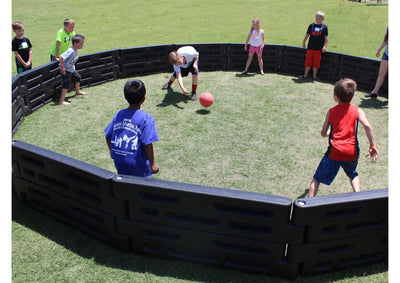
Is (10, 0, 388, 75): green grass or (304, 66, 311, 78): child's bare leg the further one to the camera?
(10, 0, 388, 75): green grass

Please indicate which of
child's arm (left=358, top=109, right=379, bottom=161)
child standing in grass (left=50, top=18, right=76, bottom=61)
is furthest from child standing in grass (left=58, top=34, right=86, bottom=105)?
child's arm (left=358, top=109, right=379, bottom=161)

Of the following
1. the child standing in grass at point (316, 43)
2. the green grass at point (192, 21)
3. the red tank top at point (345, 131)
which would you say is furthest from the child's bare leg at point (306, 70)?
the red tank top at point (345, 131)

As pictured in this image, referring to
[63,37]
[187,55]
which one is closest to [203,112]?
[187,55]

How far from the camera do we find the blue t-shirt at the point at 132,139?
13.8 ft

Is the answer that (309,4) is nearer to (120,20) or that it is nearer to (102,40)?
(120,20)

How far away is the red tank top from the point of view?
4.68 m

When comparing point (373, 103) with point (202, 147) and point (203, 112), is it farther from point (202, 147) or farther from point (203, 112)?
point (202, 147)

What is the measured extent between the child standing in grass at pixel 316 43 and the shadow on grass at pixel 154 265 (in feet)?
26.8

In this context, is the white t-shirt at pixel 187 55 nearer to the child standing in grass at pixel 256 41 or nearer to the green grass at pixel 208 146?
the green grass at pixel 208 146

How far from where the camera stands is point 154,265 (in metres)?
4.20

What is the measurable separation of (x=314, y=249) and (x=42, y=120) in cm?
692

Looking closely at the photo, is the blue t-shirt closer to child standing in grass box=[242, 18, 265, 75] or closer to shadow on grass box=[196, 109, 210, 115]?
shadow on grass box=[196, 109, 210, 115]

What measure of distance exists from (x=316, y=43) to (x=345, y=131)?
7.34 meters

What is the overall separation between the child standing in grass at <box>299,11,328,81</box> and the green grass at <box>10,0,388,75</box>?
538 centimetres
